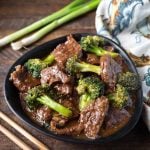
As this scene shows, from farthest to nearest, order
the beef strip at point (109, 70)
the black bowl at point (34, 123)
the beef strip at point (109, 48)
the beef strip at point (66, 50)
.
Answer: the beef strip at point (109, 48), the beef strip at point (66, 50), the beef strip at point (109, 70), the black bowl at point (34, 123)

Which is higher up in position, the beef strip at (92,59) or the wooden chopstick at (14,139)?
the beef strip at (92,59)

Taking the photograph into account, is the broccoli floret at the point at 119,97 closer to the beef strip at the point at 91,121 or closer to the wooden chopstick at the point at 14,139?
the beef strip at the point at 91,121

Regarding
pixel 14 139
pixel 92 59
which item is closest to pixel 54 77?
pixel 92 59

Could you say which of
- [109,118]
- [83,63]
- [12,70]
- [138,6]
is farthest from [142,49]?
[12,70]

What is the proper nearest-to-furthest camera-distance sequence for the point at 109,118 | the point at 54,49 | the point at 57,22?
the point at 109,118
the point at 54,49
the point at 57,22

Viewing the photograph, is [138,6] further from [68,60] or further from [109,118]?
[109,118]

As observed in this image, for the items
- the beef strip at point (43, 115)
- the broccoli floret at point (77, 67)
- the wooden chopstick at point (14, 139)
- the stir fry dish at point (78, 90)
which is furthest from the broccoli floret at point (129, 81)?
the wooden chopstick at point (14, 139)
